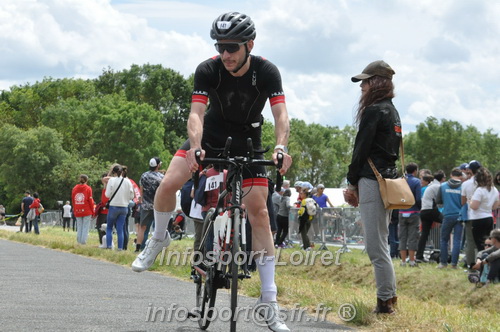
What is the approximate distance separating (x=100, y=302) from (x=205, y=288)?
91.1 inches

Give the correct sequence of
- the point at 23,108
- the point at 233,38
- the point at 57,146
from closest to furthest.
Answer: the point at 233,38
the point at 57,146
the point at 23,108

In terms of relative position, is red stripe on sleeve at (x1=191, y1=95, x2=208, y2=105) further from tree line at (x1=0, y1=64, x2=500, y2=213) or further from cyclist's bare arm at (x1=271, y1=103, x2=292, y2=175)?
tree line at (x1=0, y1=64, x2=500, y2=213)

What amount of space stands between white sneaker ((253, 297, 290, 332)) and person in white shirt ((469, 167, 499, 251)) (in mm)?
8656

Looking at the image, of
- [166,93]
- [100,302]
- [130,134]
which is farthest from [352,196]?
[166,93]

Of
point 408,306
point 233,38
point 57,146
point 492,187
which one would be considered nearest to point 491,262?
point 492,187

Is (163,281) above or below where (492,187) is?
below

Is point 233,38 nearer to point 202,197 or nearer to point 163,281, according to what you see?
point 202,197

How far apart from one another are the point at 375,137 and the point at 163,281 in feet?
16.4

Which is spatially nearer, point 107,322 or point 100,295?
point 107,322

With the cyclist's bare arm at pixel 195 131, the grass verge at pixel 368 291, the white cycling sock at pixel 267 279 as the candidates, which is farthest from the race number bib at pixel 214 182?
the grass verge at pixel 368 291

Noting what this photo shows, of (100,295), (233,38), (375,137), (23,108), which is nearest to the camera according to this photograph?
(233,38)

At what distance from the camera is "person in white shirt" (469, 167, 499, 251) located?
46.9ft

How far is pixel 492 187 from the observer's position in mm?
14438

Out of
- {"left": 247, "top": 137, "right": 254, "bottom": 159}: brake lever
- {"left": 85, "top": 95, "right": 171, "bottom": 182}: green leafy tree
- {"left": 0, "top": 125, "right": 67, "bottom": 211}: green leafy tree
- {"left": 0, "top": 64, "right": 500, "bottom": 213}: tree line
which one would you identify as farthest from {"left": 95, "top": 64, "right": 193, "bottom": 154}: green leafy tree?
{"left": 247, "top": 137, "right": 254, "bottom": 159}: brake lever
